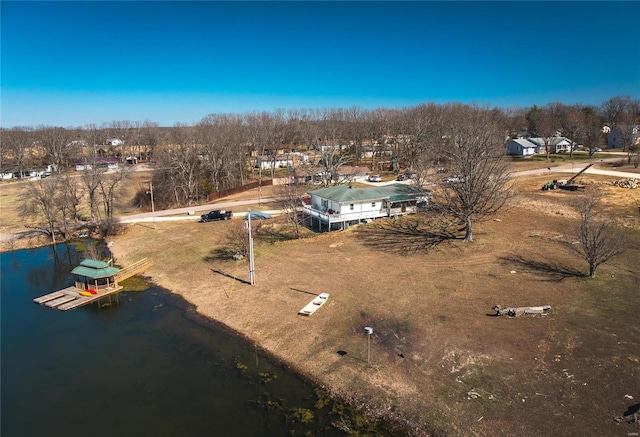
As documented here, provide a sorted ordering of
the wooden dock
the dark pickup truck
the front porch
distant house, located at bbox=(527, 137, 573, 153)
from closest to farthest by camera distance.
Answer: the wooden dock < the front porch < the dark pickup truck < distant house, located at bbox=(527, 137, 573, 153)

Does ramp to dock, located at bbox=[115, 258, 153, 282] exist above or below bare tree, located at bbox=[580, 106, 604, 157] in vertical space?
below

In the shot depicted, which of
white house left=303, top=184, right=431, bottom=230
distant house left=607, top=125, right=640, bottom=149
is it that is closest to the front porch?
white house left=303, top=184, right=431, bottom=230

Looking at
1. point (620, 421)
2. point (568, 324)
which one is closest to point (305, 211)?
point (568, 324)

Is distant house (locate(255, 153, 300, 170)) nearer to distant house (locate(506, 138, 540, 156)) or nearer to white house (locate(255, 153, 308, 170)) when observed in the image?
white house (locate(255, 153, 308, 170))

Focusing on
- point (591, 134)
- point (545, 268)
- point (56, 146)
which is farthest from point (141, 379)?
point (591, 134)

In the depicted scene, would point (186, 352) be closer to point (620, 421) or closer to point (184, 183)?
point (620, 421)

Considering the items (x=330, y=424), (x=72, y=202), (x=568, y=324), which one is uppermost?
(x=72, y=202)

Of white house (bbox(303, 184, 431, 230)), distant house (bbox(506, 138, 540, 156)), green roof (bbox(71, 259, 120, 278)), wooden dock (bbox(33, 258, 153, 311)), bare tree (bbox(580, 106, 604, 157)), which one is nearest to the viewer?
wooden dock (bbox(33, 258, 153, 311))

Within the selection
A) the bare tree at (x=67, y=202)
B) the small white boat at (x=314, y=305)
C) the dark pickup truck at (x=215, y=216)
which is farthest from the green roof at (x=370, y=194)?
the bare tree at (x=67, y=202)
